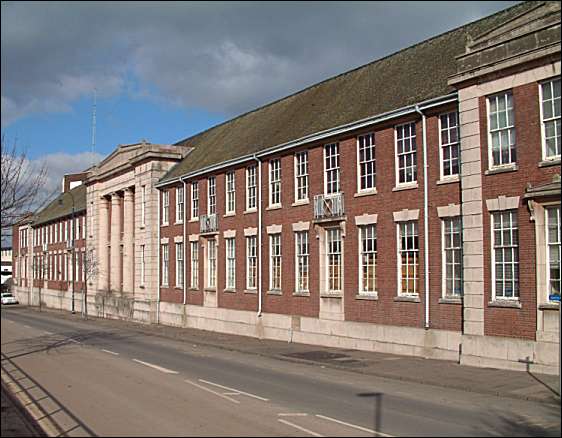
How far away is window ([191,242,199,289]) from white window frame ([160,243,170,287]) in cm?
401

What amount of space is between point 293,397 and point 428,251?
9.18 metres

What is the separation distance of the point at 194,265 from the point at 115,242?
16888 millimetres

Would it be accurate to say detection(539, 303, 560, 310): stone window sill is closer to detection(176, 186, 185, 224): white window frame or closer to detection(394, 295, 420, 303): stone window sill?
detection(394, 295, 420, 303): stone window sill

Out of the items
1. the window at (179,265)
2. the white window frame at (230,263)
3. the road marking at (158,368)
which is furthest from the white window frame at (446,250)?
the window at (179,265)

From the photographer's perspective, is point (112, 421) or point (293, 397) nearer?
point (112, 421)

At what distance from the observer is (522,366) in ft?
61.9

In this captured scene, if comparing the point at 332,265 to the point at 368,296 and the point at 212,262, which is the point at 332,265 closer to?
the point at 368,296

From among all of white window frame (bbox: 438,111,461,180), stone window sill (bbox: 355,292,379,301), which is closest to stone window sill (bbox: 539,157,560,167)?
white window frame (bbox: 438,111,461,180)

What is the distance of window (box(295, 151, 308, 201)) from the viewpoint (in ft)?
97.5

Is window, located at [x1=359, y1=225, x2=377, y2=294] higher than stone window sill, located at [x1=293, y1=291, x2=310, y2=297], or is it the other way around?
window, located at [x1=359, y1=225, x2=377, y2=294]

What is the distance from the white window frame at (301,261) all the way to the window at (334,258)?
139 cm

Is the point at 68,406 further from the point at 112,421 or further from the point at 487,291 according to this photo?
the point at 487,291

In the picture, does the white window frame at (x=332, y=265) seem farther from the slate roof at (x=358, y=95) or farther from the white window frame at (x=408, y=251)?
the slate roof at (x=358, y=95)

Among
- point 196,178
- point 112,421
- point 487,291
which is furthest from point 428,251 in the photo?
point 196,178
